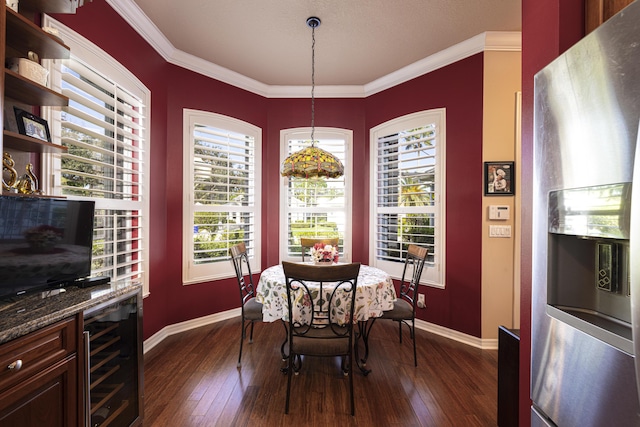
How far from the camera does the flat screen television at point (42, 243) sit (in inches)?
53.0

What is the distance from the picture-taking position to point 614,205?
68 cm

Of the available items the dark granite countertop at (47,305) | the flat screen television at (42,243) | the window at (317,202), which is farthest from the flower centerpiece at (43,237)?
the window at (317,202)

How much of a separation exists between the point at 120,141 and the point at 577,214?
120 inches

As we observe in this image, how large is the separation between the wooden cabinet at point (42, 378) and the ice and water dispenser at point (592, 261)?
1.90m

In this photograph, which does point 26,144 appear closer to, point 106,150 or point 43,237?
point 43,237

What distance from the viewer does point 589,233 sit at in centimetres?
75

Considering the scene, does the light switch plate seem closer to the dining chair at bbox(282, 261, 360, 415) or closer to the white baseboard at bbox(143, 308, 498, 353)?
the white baseboard at bbox(143, 308, 498, 353)

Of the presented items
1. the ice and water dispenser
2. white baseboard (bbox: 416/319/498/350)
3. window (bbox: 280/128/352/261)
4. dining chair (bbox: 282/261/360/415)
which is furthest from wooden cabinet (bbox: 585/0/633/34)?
window (bbox: 280/128/352/261)

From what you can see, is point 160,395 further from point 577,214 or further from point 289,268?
point 577,214

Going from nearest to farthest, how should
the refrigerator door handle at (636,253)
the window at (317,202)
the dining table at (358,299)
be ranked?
the refrigerator door handle at (636,253) → the dining table at (358,299) → the window at (317,202)

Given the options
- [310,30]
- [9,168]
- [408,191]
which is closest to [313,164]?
[310,30]

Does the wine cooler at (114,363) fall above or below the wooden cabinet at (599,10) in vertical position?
below

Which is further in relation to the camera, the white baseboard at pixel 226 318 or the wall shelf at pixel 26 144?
the white baseboard at pixel 226 318

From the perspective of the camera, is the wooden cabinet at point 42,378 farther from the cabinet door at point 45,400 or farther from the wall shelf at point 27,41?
the wall shelf at point 27,41
